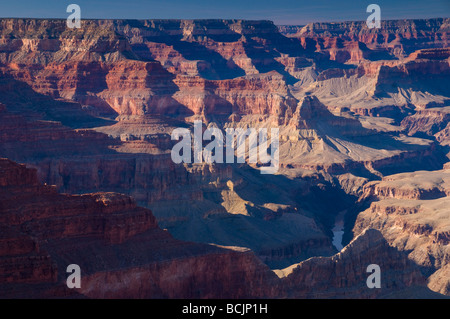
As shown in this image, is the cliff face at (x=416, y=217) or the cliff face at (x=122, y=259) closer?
the cliff face at (x=122, y=259)

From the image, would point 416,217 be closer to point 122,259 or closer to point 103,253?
point 122,259

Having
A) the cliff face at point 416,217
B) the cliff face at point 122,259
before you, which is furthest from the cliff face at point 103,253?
the cliff face at point 416,217

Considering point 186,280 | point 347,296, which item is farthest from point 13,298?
point 347,296

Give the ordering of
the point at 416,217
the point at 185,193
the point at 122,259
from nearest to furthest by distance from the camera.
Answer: the point at 122,259
the point at 185,193
the point at 416,217

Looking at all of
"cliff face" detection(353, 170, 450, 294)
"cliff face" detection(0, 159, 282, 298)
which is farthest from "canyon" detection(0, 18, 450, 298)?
"cliff face" detection(353, 170, 450, 294)

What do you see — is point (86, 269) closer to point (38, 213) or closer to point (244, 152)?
point (38, 213)

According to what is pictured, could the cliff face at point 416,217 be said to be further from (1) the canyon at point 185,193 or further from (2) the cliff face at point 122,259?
(2) the cliff face at point 122,259

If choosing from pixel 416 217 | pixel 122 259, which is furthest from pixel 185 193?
pixel 122 259

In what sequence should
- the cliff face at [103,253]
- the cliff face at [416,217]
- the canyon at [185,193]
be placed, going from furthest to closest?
the cliff face at [416,217] < the canyon at [185,193] < the cliff face at [103,253]
